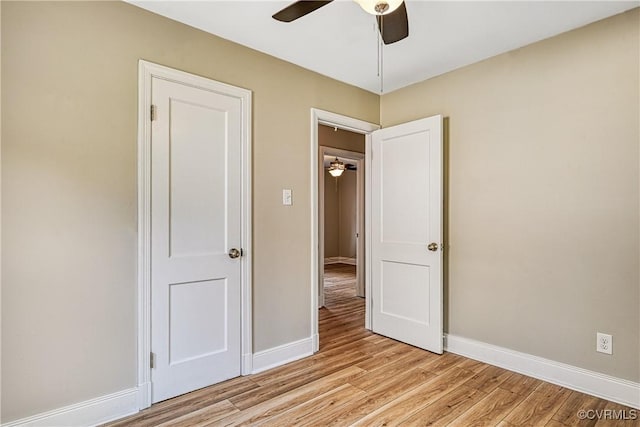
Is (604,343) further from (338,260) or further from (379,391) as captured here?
(338,260)

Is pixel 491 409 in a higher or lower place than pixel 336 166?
lower

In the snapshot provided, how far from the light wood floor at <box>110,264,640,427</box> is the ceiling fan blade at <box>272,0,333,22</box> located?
7.48 ft

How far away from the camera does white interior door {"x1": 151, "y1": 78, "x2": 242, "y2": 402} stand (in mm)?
2203

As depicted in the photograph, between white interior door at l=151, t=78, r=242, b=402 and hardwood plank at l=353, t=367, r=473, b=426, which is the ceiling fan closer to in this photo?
white interior door at l=151, t=78, r=242, b=402

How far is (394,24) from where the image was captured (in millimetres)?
1832

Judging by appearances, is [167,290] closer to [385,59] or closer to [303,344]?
[303,344]

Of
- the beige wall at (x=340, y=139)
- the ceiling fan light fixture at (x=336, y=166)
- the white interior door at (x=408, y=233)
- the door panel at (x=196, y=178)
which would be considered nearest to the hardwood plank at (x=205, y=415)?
the door panel at (x=196, y=178)

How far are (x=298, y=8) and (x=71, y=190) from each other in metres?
1.58

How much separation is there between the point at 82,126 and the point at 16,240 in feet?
2.26

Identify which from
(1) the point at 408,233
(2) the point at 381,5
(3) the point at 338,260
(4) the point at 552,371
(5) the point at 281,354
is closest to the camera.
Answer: (2) the point at 381,5

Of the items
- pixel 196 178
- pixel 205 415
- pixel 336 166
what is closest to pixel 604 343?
pixel 205 415

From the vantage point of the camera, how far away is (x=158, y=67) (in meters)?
2.21

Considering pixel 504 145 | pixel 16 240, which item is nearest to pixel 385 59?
pixel 504 145

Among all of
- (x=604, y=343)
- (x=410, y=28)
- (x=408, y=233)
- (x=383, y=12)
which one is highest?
(x=410, y=28)
